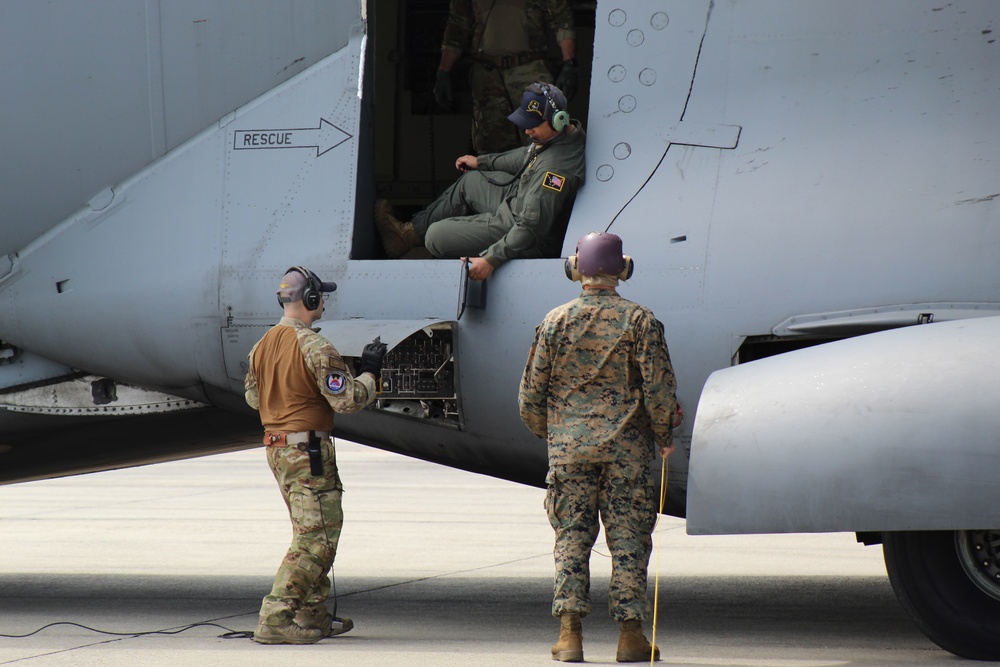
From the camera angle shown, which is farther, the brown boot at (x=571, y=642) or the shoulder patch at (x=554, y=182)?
the shoulder patch at (x=554, y=182)

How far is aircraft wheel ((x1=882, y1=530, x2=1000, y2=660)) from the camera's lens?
5.90m

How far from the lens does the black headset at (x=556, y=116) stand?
6773mm

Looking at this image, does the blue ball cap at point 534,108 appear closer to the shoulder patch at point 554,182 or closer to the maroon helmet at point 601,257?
the shoulder patch at point 554,182

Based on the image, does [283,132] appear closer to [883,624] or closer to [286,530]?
[883,624]

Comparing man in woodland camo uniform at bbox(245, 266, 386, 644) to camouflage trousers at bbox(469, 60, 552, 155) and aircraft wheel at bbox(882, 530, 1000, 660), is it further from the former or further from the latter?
aircraft wheel at bbox(882, 530, 1000, 660)

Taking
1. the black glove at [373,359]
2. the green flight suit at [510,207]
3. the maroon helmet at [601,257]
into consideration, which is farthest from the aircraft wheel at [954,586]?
the black glove at [373,359]

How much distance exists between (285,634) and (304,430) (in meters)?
1.00

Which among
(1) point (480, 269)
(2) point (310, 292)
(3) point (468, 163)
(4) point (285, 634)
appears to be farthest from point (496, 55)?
(4) point (285, 634)

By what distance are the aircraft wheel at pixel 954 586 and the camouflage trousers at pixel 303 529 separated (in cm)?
266

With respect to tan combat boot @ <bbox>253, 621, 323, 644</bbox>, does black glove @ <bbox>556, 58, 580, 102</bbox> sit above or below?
above

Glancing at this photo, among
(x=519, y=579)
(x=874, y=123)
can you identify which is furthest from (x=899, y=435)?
(x=519, y=579)

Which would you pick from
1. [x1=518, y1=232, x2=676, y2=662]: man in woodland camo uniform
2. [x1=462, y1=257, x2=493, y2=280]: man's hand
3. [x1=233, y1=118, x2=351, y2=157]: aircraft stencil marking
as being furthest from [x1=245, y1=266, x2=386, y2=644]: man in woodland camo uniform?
[x1=518, y1=232, x2=676, y2=662]: man in woodland camo uniform

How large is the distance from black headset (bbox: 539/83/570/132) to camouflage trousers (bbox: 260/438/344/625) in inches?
77.5

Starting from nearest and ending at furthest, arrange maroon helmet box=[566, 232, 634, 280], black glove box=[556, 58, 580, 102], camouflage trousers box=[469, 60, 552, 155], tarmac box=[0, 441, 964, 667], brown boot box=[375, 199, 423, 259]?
maroon helmet box=[566, 232, 634, 280]
tarmac box=[0, 441, 964, 667]
brown boot box=[375, 199, 423, 259]
black glove box=[556, 58, 580, 102]
camouflage trousers box=[469, 60, 552, 155]
